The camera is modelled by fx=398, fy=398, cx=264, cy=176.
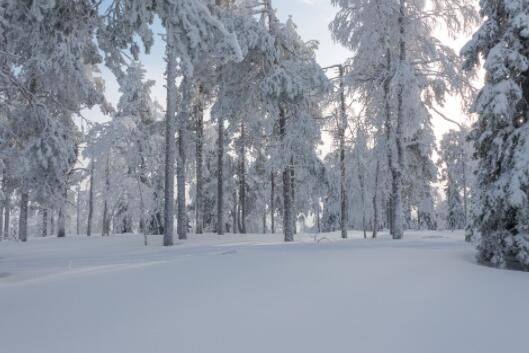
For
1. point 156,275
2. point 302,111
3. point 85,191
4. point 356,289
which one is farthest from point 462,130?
point 85,191

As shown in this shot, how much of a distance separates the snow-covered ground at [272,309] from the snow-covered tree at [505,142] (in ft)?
2.49

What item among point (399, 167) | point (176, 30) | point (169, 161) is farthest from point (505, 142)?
point (169, 161)

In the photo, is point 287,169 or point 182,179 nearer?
point 287,169

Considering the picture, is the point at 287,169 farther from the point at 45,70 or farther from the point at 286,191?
the point at 45,70

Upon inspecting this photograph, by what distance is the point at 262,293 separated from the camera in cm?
532

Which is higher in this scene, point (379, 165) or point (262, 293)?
point (379, 165)

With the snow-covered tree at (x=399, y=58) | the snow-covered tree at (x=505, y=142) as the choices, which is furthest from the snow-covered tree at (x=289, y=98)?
the snow-covered tree at (x=505, y=142)

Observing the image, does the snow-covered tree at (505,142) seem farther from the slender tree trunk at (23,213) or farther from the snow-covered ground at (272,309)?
the slender tree trunk at (23,213)

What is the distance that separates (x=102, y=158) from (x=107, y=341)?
1476cm

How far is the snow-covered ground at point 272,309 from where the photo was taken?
3711 millimetres

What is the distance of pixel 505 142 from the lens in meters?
7.55

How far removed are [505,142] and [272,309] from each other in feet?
18.9

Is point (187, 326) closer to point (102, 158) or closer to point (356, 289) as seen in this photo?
point (356, 289)

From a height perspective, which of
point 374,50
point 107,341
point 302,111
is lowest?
point 107,341
